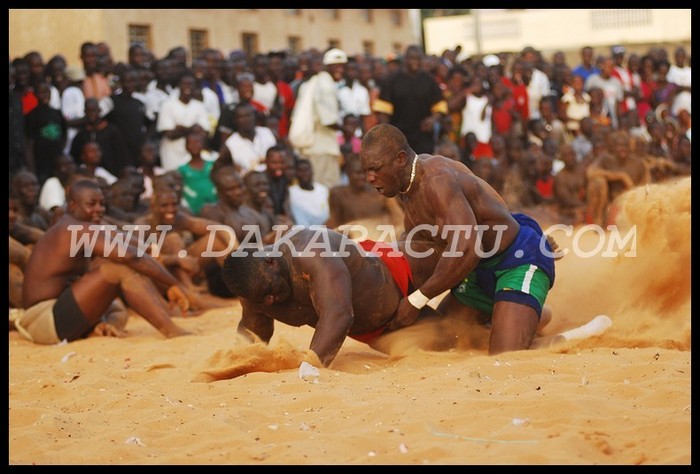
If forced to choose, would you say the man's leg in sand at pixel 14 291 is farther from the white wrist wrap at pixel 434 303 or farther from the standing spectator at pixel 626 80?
the standing spectator at pixel 626 80

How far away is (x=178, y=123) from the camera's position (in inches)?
448

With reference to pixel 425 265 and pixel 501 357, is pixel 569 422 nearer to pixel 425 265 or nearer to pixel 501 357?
pixel 501 357

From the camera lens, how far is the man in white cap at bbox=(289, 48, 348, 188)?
1219 centimetres

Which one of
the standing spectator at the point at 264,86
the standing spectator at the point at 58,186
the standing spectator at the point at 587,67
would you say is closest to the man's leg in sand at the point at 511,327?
the standing spectator at the point at 58,186

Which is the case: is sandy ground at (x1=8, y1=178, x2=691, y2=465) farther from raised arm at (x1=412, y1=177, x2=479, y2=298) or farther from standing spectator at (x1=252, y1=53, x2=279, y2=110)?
standing spectator at (x1=252, y1=53, x2=279, y2=110)

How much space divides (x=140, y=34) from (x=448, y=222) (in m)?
12.9

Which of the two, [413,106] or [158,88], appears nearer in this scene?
[158,88]

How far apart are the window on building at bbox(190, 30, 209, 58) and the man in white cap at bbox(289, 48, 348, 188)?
685 cm

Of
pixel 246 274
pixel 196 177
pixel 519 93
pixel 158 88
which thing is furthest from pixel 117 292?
pixel 519 93

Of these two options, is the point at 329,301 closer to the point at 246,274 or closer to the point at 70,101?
the point at 246,274

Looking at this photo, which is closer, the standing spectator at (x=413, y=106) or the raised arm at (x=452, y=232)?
the raised arm at (x=452, y=232)

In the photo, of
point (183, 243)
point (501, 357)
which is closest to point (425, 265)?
point (501, 357)

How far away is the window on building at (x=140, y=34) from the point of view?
17656 mm

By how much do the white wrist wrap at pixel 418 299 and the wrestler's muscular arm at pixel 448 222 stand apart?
1.0 inches
